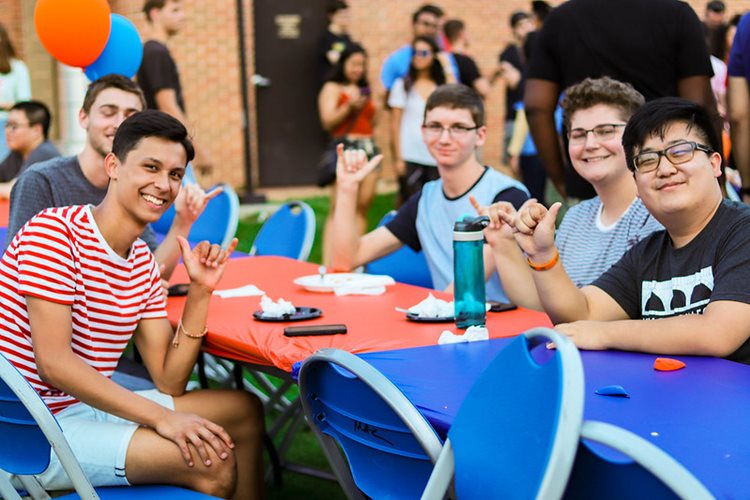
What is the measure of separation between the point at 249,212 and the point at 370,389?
29.2 feet

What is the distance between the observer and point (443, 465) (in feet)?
5.87

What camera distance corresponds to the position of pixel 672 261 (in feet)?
8.48

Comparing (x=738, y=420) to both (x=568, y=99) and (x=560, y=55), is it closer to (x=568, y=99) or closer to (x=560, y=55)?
(x=568, y=99)

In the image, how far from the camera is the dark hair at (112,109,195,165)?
Answer: 2932 mm

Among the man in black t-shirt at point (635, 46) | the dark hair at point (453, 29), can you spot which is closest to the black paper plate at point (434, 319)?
the man in black t-shirt at point (635, 46)

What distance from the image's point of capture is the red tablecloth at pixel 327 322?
8.98 feet

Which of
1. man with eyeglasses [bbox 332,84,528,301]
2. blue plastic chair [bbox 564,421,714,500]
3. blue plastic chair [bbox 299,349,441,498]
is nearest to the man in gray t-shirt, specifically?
man with eyeglasses [bbox 332,84,528,301]

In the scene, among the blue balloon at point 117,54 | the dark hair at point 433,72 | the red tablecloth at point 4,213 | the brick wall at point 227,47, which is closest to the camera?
the blue balloon at point 117,54

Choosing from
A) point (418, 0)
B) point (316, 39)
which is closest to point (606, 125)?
point (316, 39)

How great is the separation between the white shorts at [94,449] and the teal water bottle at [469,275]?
908 millimetres

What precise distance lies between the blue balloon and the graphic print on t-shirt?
301 cm

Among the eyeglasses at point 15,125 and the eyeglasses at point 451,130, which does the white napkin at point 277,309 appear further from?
the eyeglasses at point 15,125

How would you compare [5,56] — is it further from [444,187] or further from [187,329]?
[187,329]

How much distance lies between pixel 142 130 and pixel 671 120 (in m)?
1.41
